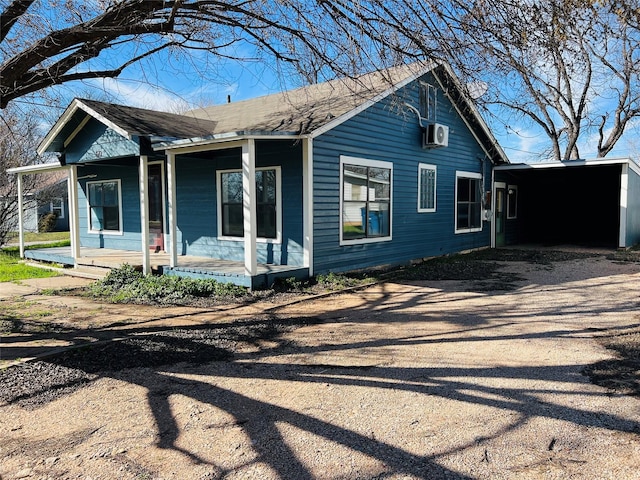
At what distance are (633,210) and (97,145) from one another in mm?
16361

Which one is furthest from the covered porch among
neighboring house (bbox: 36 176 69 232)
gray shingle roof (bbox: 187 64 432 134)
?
neighboring house (bbox: 36 176 69 232)

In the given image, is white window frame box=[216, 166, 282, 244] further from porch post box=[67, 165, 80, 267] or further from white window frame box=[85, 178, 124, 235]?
white window frame box=[85, 178, 124, 235]

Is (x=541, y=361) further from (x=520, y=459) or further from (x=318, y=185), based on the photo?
(x=318, y=185)

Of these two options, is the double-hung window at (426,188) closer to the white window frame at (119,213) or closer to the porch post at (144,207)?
the porch post at (144,207)

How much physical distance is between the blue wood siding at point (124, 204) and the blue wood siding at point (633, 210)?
47.7 feet

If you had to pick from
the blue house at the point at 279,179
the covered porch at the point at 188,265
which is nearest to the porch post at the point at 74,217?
the blue house at the point at 279,179

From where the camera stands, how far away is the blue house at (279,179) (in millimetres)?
8875

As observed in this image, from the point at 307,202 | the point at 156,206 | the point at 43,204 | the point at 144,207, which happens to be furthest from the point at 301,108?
the point at 43,204

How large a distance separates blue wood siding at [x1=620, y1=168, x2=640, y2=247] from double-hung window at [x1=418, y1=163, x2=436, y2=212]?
668cm

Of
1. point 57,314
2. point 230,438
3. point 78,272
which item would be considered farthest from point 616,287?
point 78,272

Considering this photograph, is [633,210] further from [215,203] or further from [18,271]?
[18,271]

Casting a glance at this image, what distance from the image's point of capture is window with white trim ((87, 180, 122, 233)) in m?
12.9

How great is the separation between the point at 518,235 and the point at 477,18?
14541 mm

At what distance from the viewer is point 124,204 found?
12.7 m
